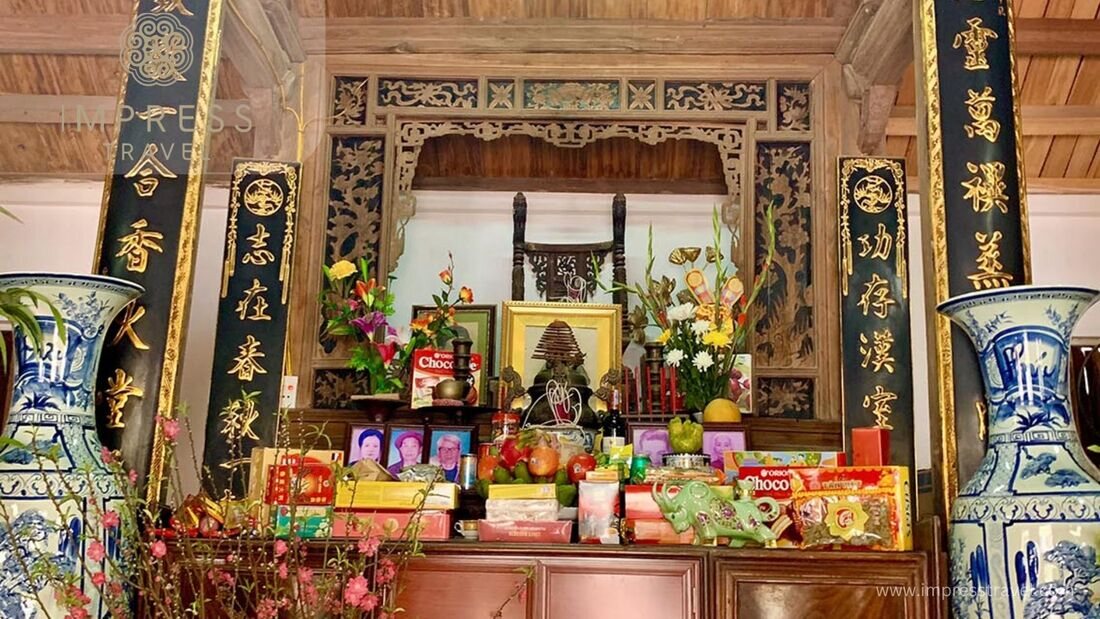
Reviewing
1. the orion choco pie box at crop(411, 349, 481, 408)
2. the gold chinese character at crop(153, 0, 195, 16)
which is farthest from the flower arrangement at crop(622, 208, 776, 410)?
the gold chinese character at crop(153, 0, 195, 16)

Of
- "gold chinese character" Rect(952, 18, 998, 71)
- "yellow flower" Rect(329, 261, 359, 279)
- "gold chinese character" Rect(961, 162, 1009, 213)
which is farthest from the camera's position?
"yellow flower" Rect(329, 261, 359, 279)

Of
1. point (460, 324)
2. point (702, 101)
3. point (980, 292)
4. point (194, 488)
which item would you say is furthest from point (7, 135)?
point (980, 292)

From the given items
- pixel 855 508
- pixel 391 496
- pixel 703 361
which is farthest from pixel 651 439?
pixel 391 496

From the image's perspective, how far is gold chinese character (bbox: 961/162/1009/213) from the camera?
2.52m

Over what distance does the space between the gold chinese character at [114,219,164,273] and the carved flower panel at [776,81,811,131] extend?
226cm

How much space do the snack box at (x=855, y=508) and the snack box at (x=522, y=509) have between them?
538 millimetres

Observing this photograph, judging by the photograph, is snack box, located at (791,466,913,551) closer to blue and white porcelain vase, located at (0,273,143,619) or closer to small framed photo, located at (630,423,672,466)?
small framed photo, located at (630,423,672,466)

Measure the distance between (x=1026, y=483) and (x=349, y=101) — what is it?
273 centimetres

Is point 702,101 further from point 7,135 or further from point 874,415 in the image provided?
point 7,135

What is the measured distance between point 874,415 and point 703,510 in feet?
3.38

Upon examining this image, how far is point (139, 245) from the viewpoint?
8.59 ft

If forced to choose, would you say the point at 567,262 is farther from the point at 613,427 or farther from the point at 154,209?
the point at 154,209

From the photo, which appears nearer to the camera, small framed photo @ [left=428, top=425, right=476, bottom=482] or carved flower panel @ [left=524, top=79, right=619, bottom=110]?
small framed photo @ [left=428, top=425, right=476, bottom=482]

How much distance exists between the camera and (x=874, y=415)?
3049 millimetres
